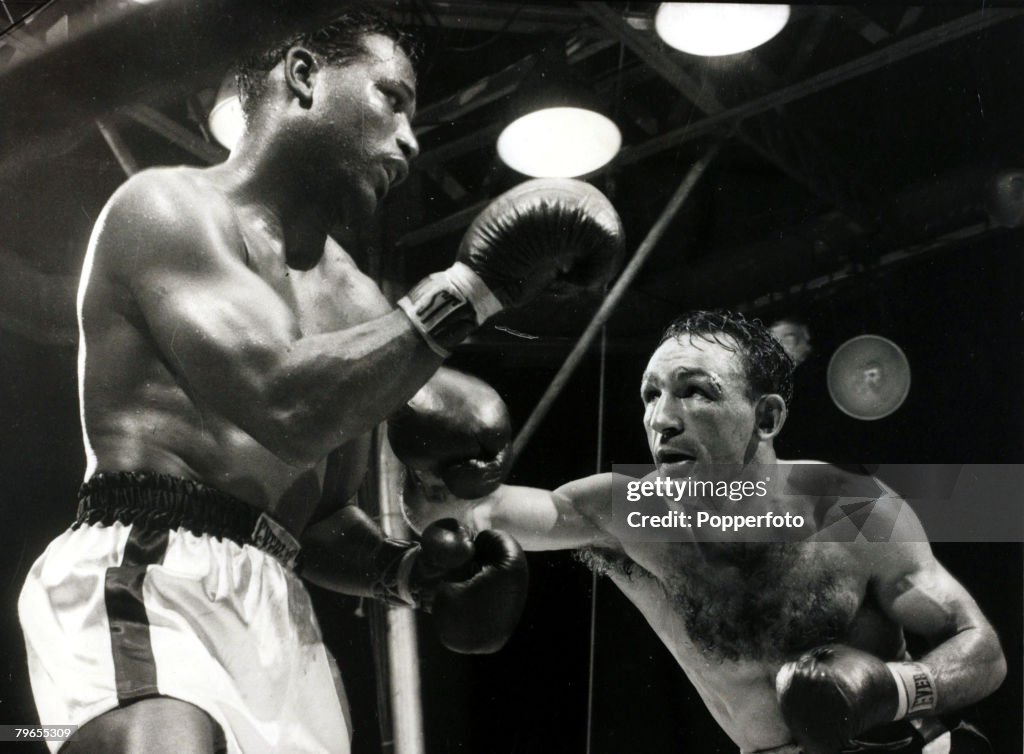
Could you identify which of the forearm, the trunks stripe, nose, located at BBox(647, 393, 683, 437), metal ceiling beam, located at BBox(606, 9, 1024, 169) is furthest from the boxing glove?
metal ceiling beam, located at BBox(606, 9, 1024, 169)

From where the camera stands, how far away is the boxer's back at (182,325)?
2191mm

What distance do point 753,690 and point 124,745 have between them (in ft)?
4.72

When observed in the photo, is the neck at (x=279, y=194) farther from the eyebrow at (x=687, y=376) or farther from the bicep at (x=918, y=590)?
the bicep at (x=918, y=590)

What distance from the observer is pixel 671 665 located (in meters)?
2.37

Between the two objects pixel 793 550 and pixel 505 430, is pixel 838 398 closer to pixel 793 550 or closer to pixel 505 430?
pixel 793 550

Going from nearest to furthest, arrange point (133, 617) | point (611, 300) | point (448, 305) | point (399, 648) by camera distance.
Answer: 1. point (133, 617)
2. point (448, 305)
3. point (399, 648)
4. point (611, 300)

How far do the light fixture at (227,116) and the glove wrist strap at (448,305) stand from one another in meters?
0.61

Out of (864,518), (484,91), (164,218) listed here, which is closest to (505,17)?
(484,91)

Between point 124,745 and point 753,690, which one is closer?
point 124,745

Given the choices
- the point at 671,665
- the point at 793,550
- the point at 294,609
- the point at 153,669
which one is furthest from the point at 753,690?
the point at 153,669

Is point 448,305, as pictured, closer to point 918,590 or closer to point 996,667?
point 918,590

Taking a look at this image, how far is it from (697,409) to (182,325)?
4.09ft

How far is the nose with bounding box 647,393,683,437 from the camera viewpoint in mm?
2408

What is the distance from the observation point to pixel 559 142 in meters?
2.46
